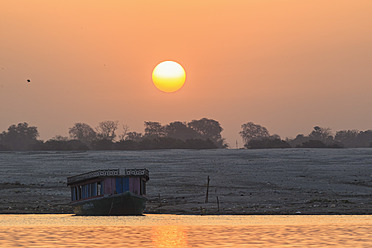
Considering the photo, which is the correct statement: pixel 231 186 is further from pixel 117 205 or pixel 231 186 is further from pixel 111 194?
pixel 117 205

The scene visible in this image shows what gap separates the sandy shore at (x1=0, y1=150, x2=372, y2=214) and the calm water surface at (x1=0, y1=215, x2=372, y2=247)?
835 centimetres

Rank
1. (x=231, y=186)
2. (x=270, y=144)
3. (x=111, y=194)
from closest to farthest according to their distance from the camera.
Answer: (x=111, y=194), (x=231, y=186), (x=270, y=144)

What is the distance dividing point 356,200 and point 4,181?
1681 inches

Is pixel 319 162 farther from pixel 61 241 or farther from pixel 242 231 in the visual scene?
pixel 61 241

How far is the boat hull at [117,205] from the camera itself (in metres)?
60.7

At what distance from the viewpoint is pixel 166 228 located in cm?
4578

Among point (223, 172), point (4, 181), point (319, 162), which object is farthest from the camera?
point (319, 162)

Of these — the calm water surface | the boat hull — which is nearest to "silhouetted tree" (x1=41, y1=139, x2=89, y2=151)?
the boat hull

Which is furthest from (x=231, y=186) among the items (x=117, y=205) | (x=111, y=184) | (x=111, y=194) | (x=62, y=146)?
(x=62, y=146)

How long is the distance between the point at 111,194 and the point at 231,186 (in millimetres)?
23588

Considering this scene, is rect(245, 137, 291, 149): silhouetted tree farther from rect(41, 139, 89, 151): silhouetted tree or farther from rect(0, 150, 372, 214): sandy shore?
rect(0, 150, 372, 214): sandy shore

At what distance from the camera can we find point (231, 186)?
8244cm

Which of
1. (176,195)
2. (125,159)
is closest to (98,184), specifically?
(176,195)

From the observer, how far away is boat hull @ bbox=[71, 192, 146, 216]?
199 ft
